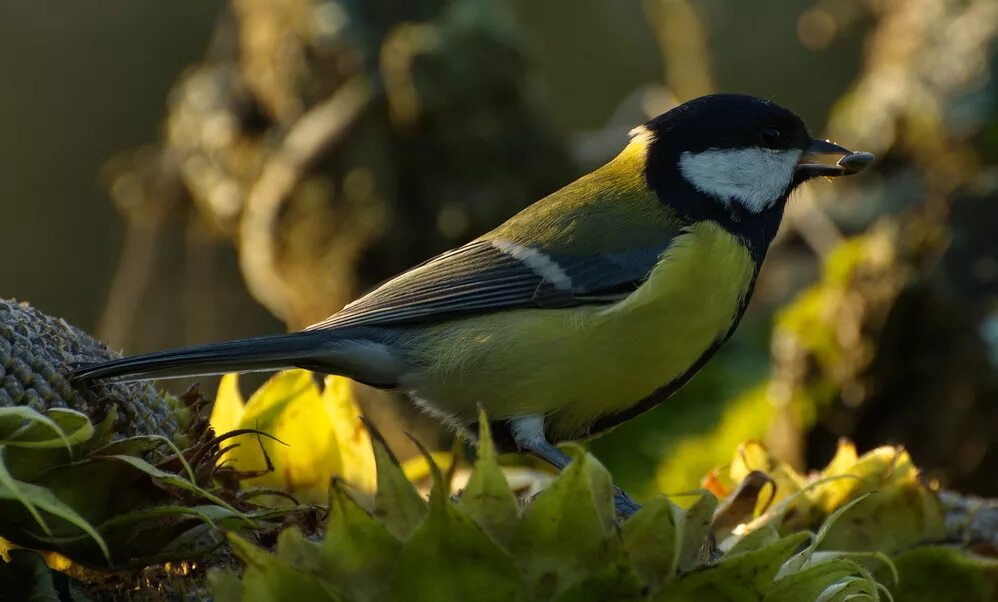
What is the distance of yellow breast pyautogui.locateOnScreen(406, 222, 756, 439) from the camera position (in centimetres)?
164

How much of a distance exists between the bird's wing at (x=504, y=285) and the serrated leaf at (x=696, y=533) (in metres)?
0.71

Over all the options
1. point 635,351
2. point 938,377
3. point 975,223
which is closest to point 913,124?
point 975,223

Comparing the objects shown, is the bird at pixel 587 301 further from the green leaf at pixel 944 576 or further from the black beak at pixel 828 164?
the green leaf at pixel 944 576

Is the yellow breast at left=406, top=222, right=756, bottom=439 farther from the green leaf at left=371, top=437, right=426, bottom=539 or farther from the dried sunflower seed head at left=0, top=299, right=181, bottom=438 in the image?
the green leaf at left=371, top=437, right=426, bottom=539

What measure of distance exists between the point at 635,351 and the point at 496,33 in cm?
205

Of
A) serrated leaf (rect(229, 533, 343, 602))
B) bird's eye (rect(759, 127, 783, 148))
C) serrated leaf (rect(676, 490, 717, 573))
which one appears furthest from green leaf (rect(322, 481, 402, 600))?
bird's eye (rect(759, 127, 783, 148))

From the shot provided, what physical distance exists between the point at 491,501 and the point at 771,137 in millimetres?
1190

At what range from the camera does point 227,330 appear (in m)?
4.22

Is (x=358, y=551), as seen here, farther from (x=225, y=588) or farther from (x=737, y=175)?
(x=737, y=175)

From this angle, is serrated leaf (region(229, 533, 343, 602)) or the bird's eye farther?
the bird's eye

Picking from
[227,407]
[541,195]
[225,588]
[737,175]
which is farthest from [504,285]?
[541,195]

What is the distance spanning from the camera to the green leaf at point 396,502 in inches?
35.9

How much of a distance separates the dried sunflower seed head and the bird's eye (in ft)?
3.68

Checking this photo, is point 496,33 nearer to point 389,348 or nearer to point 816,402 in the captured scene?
point 816,402
